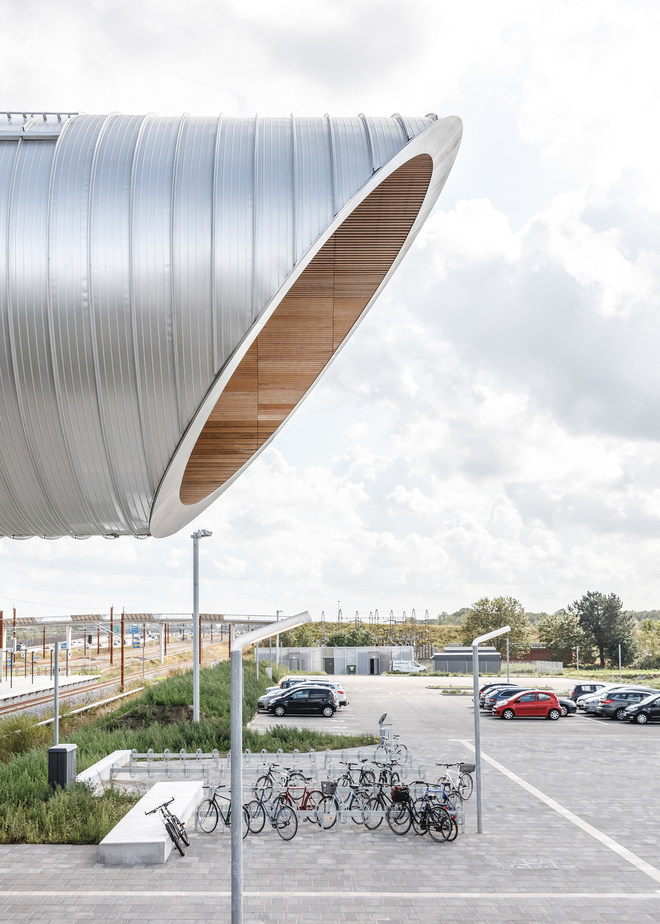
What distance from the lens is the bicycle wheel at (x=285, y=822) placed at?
13591 mm

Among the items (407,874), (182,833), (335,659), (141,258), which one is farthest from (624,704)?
(335,659)

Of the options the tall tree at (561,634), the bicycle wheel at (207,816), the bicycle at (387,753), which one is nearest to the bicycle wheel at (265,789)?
the bicycle wheel at (207,816)

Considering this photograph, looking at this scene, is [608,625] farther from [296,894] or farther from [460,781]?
[296,894]

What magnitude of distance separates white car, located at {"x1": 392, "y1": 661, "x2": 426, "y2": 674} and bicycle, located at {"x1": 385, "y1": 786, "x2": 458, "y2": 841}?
4711 cm

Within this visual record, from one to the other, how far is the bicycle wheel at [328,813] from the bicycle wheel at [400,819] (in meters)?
0.93

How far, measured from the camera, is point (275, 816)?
1376cm

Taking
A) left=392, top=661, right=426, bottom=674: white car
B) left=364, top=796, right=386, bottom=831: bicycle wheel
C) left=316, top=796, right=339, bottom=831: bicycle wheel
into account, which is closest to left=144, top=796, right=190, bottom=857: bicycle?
left=316, top=796, right=339, bottom=831: bicycle wheel

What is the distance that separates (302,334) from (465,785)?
9.68 meters

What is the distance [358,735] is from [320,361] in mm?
15507

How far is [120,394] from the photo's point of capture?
986 centimetres

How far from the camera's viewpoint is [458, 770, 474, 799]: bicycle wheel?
15861mm

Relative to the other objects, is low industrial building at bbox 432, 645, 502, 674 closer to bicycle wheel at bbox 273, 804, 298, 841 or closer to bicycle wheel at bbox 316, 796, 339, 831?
bicycle wheel at bbox 316, 796, 339, 831

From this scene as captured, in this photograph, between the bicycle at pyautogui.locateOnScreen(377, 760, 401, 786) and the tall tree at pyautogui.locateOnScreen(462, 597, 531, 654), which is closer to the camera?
the bicycle at pyautogui.locateOnScreen(377, 760, 401, 786)

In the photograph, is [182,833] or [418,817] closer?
[182,833]
